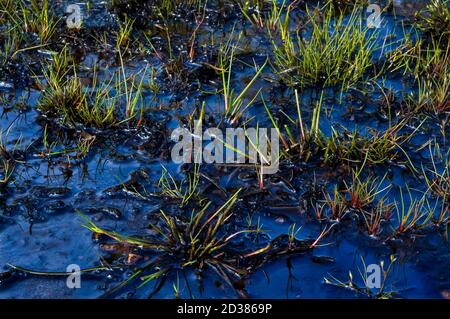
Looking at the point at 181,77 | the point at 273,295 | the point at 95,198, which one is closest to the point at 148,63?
the point at 181,77

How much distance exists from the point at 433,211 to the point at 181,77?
2070 millimetres

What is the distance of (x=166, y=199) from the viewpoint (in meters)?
3.76

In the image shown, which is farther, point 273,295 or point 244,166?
point 244,166

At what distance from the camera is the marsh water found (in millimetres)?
3328

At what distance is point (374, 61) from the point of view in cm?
480

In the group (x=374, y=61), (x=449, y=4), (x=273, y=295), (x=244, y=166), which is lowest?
(x=273, y=295)

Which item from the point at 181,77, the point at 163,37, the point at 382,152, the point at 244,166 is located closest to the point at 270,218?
the point at 244,166

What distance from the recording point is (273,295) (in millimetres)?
3279

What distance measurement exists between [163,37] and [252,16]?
81cm

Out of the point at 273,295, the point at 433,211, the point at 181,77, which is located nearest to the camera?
the point at 273,295

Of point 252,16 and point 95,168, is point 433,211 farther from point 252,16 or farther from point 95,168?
Result: point 252,16

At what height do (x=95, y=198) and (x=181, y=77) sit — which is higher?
(x=181, y=77)

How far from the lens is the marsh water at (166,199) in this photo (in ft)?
10.9

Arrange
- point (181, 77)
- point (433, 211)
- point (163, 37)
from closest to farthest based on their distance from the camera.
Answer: point (433, 211) → point (181, 77) → point (163, 37)
